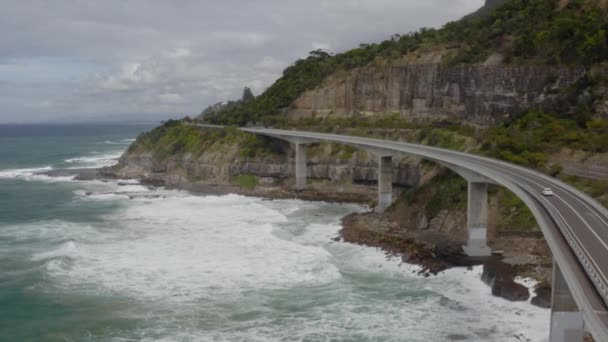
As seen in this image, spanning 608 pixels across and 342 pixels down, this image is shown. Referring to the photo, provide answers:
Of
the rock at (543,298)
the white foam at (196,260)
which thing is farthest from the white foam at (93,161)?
the rock at (543,298)

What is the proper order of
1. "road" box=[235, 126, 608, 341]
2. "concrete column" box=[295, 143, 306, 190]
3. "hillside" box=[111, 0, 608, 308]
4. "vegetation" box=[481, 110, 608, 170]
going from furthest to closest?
"concrete column" box=[295, 143, 306, 190] → "vegetation" box=[481, 110, 608, 170] → "hillside" box=[111, 0, 608, 308] → "road" box=[235, 126, 608, 341]

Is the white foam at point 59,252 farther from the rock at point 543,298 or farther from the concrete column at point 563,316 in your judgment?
the concrete column at point 563,316

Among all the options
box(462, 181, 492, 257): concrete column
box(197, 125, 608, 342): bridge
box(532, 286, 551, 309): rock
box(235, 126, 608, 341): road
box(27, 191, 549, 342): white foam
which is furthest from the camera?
box(462, 181, 492, 257): concrete column

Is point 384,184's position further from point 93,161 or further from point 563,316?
point 93,161

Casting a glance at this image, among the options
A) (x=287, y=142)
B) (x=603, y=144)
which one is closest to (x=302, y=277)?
(x=603, y=144)

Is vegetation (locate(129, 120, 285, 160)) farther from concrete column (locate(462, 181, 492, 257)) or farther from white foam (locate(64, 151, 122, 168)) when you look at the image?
concrete column (locate(462, 181, 492, 257))

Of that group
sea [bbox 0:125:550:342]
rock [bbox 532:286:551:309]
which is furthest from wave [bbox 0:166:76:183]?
rock [bbox 532:286:551:309]
